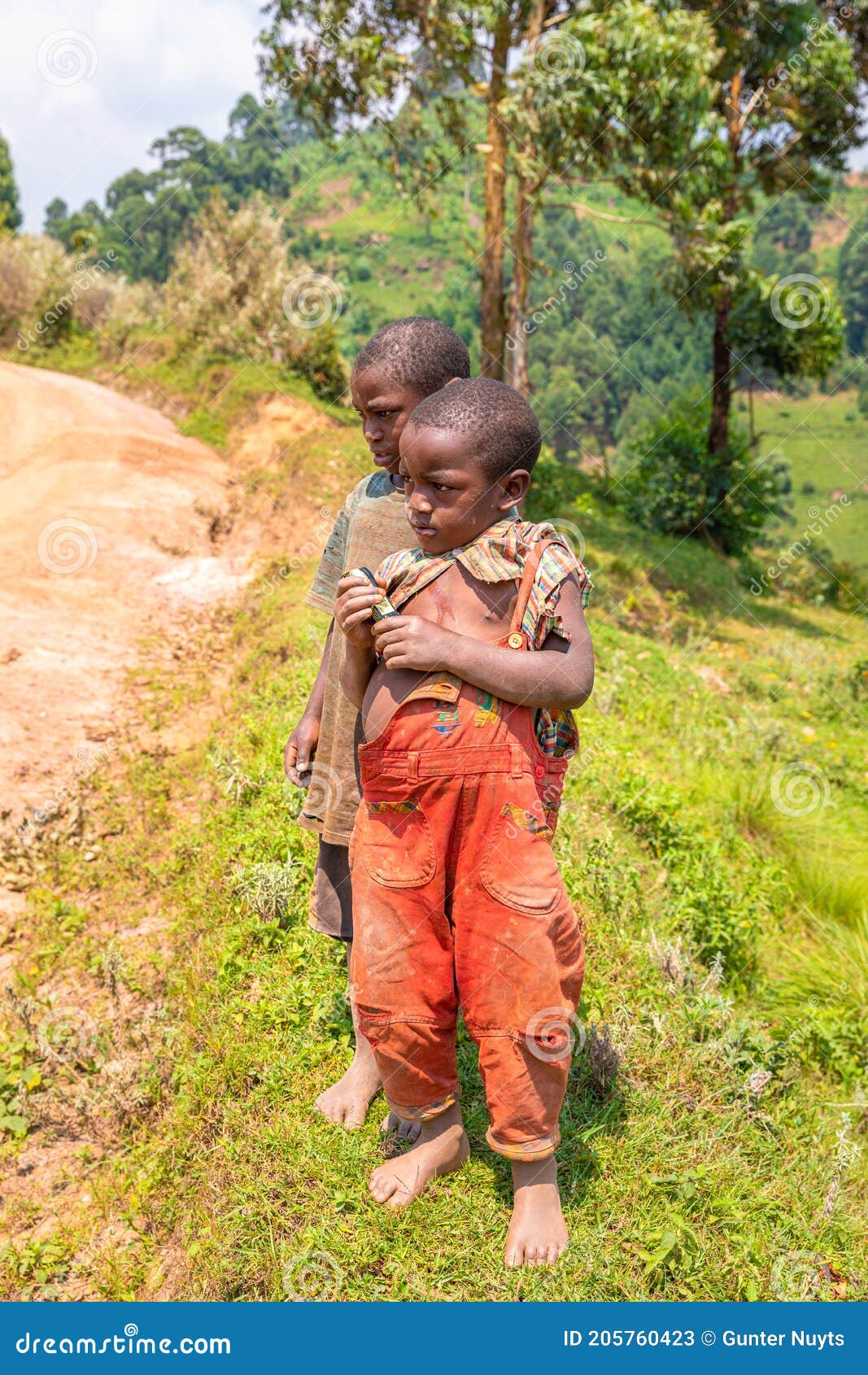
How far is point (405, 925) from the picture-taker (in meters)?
2.15

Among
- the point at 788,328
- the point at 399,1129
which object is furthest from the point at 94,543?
the point at 788,328

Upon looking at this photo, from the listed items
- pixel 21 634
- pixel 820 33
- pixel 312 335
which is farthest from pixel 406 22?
pixel 21 634

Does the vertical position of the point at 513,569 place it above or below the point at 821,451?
above

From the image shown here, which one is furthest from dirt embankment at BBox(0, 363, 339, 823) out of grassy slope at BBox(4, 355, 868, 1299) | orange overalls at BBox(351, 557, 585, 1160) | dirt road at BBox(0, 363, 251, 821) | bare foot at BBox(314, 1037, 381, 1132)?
orange overalls at BBox(351, 557, 585, 1160)

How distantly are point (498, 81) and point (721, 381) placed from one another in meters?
5.31

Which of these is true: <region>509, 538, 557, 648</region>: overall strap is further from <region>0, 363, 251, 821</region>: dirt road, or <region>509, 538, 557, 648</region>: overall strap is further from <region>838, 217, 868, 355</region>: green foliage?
<region>838, 217, 868, 355</region>: green foliage

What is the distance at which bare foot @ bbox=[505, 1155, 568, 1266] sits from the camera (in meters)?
2.40

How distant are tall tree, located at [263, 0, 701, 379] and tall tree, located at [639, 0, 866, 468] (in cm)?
114

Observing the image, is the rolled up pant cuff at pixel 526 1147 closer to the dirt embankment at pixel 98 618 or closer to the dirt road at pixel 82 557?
the dirt embankment at pixel 98 618

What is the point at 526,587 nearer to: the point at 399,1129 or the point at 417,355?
the point at 417,355

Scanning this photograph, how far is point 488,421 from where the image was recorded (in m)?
1.98

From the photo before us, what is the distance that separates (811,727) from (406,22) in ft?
25.7

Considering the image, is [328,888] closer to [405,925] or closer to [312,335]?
[405,925]
